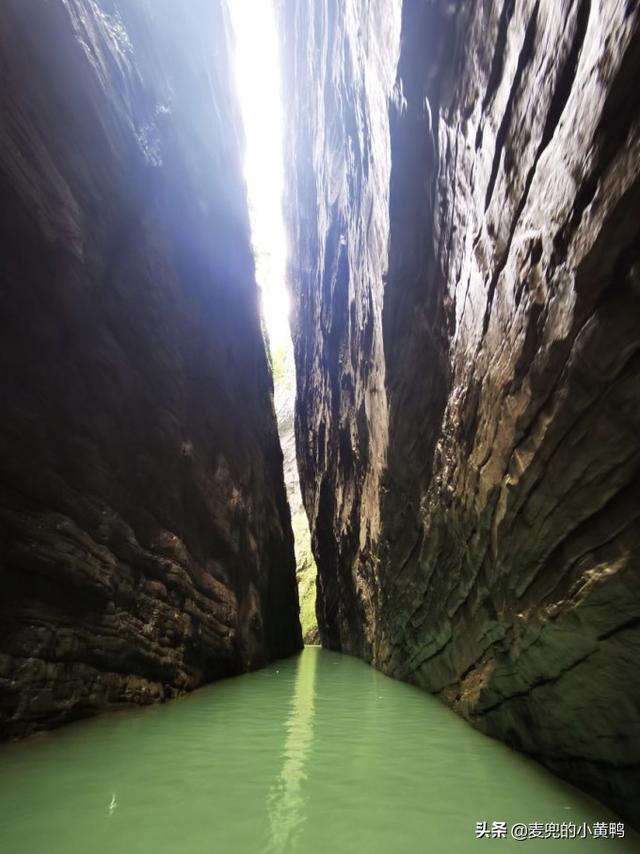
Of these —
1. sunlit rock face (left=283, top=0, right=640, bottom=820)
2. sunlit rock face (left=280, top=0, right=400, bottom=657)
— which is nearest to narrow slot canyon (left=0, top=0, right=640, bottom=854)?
sunlit rock face (left=283, top=0, right=640, bottom=820)

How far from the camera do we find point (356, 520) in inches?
579

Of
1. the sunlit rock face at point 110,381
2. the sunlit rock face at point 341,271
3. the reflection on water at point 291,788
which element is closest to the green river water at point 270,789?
the reflection on water at point 291,788

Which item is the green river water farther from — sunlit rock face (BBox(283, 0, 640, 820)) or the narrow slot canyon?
sunlit rock face (BBox(283, 0, 640, 820))

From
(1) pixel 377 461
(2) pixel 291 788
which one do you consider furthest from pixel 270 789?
(1) pixel 377 461

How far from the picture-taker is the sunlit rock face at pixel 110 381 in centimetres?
442

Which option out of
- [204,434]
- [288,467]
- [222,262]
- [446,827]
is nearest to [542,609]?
[446,827]

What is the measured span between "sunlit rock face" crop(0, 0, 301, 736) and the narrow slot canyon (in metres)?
0.04

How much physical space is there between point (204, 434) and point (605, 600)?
21.3 feet

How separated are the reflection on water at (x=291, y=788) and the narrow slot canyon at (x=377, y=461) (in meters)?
0.03

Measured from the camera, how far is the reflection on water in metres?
2.48

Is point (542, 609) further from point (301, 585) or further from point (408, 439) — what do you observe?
point (301, 585)

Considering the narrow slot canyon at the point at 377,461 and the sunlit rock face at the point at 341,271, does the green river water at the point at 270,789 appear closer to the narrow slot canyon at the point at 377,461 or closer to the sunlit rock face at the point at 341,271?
the narrow slot canyon at the point at 377,461

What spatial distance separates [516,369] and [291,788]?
9.94ft

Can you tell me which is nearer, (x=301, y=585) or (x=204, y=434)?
(x=204, y=434)
